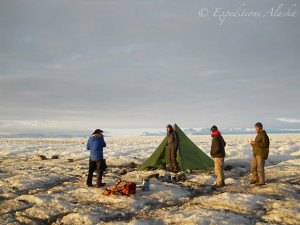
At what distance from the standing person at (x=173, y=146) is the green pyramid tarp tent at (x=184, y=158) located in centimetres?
45

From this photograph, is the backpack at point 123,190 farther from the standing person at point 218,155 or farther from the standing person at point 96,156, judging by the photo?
the standing person at point 218,155

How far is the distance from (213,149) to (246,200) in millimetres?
3500

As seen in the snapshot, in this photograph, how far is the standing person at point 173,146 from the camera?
1524cm

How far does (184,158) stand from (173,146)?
1.02 metres

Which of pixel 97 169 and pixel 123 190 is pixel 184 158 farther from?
pixel 123 190

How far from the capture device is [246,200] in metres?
8.81

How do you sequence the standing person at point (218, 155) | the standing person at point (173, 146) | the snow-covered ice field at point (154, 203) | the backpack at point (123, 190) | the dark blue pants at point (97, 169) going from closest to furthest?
1. the snow-covered ice field at point (154, 203)
2. the backpack at point (123, 190)
3. the dark blue pants at point (97, 169)
4. the standing person at point (218, 155)
5. the standing person at point (173, 146)

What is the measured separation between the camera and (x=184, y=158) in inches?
625

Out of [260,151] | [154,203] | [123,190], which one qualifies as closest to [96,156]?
[123,190]

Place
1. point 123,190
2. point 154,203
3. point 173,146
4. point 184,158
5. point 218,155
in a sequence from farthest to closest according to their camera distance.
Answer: point 184,158 → point 173,146 → point 218,155 → point 123,190 → point 154,203

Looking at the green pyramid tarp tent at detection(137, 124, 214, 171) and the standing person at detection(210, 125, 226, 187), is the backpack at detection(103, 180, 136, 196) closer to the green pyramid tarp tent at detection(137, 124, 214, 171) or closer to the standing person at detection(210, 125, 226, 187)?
the standing person at detection(210, 125, 226, 187)

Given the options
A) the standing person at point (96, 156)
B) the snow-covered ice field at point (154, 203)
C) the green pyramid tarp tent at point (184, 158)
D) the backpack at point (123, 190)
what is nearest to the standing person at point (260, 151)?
Result: the snow-covered ice field at point (154, 203)

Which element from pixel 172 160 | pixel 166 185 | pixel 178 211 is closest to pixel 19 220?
pixel 178 211

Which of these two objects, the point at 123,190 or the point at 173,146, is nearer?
the point at 123,190
